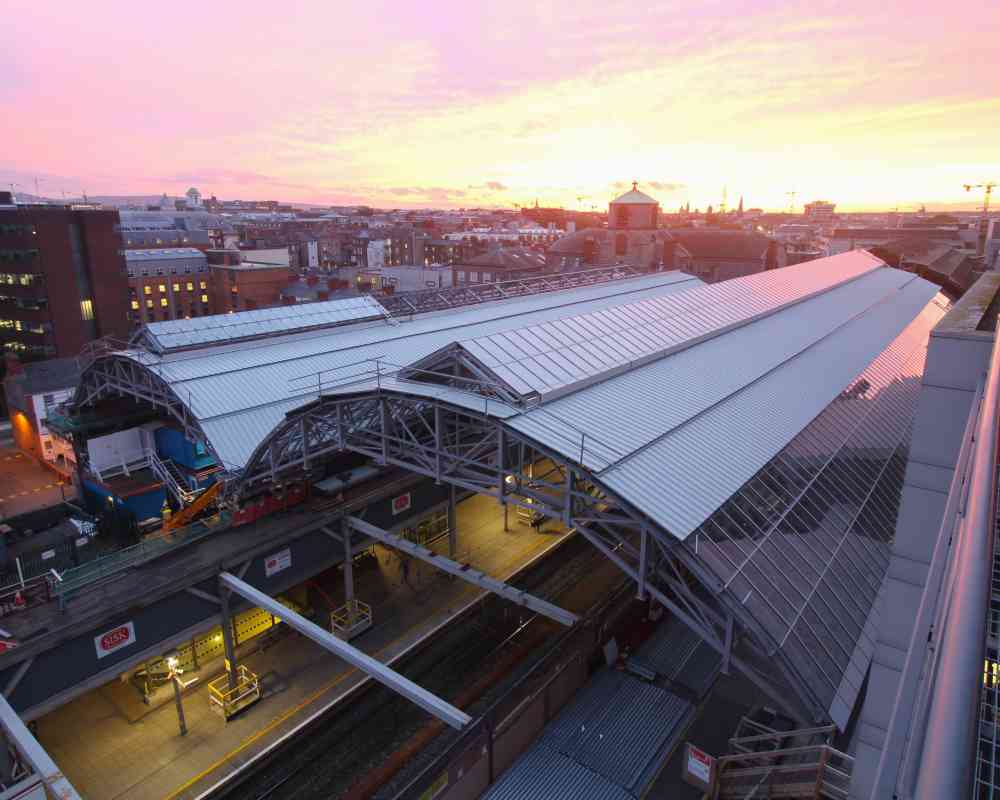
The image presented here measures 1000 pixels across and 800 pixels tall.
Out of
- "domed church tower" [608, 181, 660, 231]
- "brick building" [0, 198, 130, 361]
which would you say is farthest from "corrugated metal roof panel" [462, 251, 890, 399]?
"domed church tower" [608, 181, 660, 231]

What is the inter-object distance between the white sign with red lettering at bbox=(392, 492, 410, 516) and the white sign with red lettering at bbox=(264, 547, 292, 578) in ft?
16.5

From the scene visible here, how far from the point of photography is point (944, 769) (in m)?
1.83

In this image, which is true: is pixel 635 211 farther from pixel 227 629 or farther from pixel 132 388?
pixel 227 629

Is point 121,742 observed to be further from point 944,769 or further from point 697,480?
point 944,769

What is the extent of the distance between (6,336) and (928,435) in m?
66.8

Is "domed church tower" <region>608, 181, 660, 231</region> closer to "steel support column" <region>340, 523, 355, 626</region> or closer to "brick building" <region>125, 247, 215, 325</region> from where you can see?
"brick building" <region>125, 247, 215, 325</region>

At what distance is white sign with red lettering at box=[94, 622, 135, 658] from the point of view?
18.0m

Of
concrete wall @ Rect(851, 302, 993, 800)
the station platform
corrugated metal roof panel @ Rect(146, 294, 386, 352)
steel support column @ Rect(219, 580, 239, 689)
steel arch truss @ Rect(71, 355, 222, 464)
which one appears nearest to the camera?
concrete wall @ Rect(851, 302, 993, 800)

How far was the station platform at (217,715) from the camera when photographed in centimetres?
1853

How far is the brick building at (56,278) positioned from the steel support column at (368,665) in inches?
1789

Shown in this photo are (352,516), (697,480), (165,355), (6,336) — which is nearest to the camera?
(697,480)

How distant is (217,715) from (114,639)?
459cm

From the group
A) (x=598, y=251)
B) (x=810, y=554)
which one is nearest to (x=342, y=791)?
(x=810, y=554)

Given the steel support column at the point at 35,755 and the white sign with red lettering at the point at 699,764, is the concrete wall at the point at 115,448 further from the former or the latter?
the white sign with red lettering at the point at 699,764
